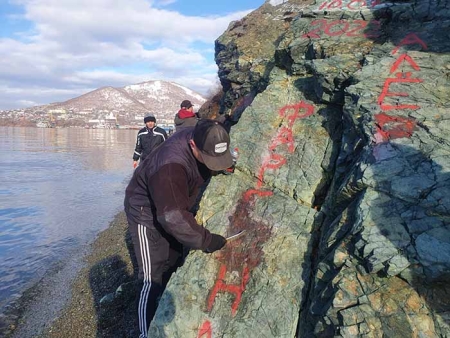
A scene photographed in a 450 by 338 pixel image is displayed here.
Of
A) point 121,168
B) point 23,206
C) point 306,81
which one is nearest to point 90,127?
point 121,168

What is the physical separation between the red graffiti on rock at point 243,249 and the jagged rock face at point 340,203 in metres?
0.02

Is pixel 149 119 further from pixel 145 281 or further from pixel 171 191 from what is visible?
pixel 171 191

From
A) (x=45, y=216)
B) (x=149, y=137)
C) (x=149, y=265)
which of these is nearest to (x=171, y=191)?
(x=149, y=265)

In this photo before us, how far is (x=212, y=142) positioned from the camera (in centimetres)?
383

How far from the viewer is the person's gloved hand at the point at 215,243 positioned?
404 cm

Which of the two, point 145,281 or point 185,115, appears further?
point 185,115

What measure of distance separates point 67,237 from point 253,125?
9.91 m

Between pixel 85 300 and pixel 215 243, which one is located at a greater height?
pixel 215 243

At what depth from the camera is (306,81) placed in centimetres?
654

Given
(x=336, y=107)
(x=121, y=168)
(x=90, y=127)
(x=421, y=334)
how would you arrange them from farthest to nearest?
(x=90, y=127) < (x=121, y=168) < (x=336, y=107) < (x=421, y=334)

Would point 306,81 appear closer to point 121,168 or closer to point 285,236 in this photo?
point 285,236

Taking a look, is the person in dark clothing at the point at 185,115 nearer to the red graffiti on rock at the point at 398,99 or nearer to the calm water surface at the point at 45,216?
the calm water surface at the point at 45,216

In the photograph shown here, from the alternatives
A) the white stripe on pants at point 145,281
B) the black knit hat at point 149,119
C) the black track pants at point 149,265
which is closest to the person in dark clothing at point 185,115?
the black knit hat at point 149,119

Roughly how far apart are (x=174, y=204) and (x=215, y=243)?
85cm
